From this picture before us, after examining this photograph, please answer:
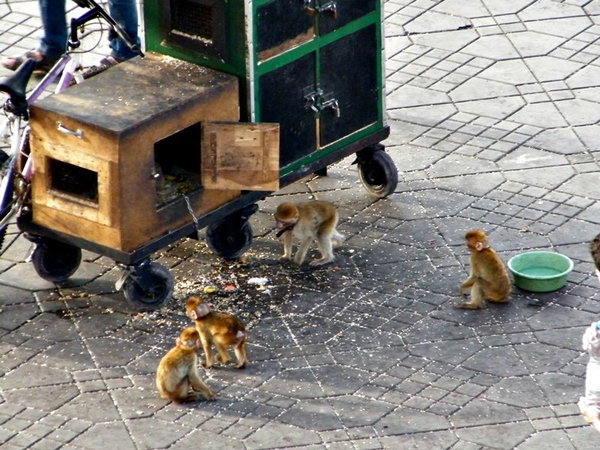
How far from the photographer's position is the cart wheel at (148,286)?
9.12 m

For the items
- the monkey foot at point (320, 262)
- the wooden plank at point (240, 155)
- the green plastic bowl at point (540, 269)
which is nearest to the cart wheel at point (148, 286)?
the wooden plank at point (240, 155)

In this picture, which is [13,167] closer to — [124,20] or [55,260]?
[55,260]

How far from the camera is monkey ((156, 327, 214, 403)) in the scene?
27.0 feet

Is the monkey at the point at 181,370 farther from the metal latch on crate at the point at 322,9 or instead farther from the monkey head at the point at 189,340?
the metal latch on crate at the point at 322,9

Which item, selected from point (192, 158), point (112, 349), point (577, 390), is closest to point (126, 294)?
point (112, 349)

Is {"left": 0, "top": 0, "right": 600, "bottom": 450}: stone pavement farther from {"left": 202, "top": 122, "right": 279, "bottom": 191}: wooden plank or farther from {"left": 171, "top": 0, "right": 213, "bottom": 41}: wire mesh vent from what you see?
{"left": 171, "top": 0, "right": 213, "bottom": 41}: wire mesh vent

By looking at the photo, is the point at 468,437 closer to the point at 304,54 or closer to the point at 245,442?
the point at 245,442

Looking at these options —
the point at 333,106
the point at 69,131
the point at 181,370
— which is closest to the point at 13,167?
the point at 69,131

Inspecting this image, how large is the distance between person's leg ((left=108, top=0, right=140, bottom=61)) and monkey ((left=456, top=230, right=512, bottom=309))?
3.72 metres

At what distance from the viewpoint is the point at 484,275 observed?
30.1 ft

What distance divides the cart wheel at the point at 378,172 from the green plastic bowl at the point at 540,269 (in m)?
1.33

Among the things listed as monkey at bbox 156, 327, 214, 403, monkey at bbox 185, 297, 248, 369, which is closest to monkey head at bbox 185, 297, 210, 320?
monkey at bbox 185, 297, 248, 369

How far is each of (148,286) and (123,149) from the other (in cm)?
105

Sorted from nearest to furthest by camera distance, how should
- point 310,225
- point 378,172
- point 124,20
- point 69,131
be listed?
1. point 69,131
2. point 310,225
3. point 378,172
4. point 124,20
